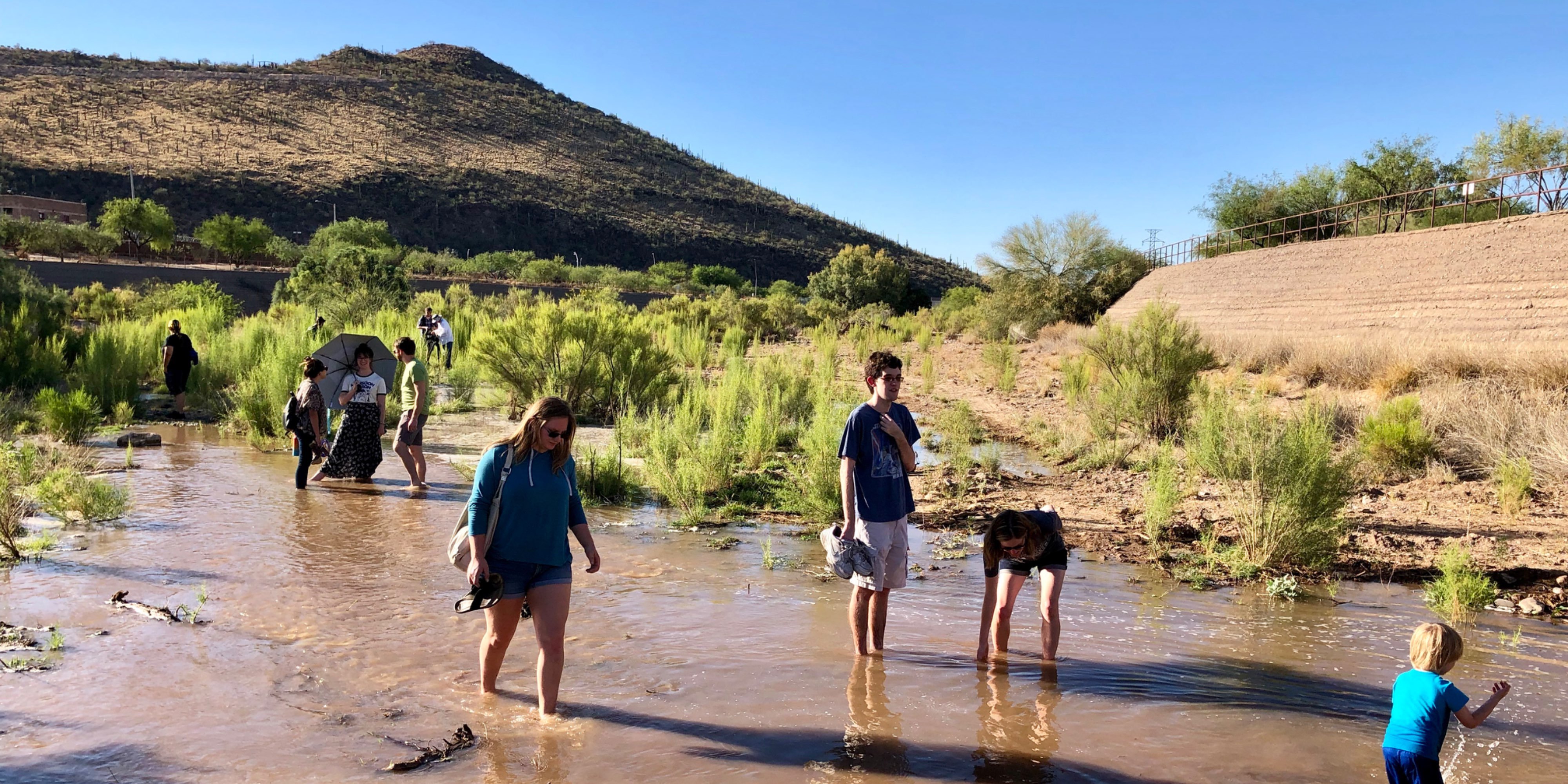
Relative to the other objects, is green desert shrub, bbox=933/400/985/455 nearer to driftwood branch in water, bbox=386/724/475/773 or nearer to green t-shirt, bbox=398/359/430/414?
green t-shirt, bbox=398/359/430/414

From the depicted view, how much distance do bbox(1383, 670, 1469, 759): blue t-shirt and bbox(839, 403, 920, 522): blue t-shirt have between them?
2434 millimetres

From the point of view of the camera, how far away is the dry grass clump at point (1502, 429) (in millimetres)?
10414

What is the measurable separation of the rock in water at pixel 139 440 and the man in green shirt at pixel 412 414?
4.81 m

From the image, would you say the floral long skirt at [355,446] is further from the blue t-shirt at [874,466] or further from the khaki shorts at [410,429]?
the blue t-shirt at [874,466]

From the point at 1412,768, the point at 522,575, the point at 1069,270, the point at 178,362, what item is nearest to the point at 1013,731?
the point at 1412,768

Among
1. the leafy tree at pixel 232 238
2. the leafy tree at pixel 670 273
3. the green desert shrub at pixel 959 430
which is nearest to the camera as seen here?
the green desert shrub at pixel 959 430

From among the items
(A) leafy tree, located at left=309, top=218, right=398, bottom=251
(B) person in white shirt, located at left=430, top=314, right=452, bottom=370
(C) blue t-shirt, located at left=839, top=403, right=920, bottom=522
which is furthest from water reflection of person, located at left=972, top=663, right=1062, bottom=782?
(A) leafy tree, located at left=309, top=218, right=398, bottom=251

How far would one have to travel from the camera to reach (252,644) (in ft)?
18.4

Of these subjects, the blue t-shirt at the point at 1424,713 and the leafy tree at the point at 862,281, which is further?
the leafy tree at the point at 862,281

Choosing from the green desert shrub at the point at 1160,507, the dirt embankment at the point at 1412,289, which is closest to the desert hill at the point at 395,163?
the dirt embankment at the point at 1412,289

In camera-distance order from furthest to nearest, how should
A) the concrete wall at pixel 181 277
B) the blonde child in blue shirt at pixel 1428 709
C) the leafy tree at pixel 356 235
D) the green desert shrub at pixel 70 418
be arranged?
the leafy tree at pixel 356 235, the concrete wall at pixel 181 277, the green desert shrub at pixel 70 418, the blonde child in blue shirt at pixel 1428 709

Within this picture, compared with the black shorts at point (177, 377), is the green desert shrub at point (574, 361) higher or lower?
higher

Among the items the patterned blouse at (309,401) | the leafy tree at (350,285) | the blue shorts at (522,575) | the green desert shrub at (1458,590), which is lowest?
the green desert shrub at (1458,590)

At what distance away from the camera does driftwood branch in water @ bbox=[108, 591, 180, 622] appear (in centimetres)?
594
